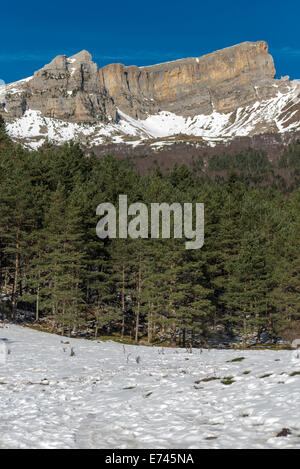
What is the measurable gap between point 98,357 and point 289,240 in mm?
30567

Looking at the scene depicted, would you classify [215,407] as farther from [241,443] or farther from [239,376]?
[239,376]

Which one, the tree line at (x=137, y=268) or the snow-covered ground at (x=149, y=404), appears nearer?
the snow-covered ground at (x=149, y=404)

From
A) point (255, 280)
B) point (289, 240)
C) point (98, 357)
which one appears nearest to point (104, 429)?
point (98, 357)

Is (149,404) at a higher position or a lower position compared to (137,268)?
lower

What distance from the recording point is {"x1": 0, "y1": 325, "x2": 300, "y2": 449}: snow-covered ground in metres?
8.80

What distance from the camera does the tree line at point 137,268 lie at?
133 ft

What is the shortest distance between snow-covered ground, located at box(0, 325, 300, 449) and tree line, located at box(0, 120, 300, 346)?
2099cm

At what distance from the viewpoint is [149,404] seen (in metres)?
11.8

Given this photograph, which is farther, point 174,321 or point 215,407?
point 174,321

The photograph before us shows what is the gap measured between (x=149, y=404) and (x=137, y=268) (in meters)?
34.2

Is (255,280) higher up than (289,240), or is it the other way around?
(289,240)

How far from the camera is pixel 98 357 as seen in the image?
74.1 ft

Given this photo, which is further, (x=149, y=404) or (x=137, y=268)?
(x=137, y=268)

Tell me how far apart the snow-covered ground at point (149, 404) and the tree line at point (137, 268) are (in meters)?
21.0
